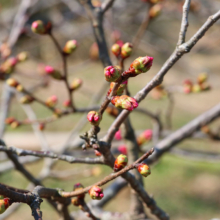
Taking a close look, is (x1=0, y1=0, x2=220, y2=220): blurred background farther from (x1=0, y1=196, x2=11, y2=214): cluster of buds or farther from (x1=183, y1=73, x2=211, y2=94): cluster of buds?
(x1=0, y1=196, x2=11, y2=214): cluster of buds

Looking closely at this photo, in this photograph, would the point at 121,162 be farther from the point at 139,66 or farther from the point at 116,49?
the point at 116,49

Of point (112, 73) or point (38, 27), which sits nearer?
point (112, 73)

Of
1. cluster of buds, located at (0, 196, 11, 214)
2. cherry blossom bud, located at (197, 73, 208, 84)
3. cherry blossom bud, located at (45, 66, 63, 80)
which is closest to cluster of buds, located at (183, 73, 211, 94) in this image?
cherry blossom bud, located at (197, 73, 208, 84)

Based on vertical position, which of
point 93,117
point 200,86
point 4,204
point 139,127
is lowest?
point 4,204

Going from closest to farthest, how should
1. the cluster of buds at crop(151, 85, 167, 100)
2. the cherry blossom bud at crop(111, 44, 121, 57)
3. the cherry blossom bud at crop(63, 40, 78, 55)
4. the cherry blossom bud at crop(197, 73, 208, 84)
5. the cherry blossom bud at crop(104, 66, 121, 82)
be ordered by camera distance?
the cherry blossom bud at crop(104, 66, 121, 82)
the cherry blossom bud at crop(111, 44, 121, 57)
the cherry blossom bud at crop(63, 40, 78, 55)
the cherry blossom bud at crop(197, 73, 208, 84)
the cluster of buds at crop(151, 85, 167, 100)

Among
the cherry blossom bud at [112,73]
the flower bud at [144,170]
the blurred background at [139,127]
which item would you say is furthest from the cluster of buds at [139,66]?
the blurred background at [139,127]

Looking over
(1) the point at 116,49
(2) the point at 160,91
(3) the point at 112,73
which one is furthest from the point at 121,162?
(2) the point at 160,91

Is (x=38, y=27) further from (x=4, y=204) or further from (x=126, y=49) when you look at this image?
(x=4, y=204)

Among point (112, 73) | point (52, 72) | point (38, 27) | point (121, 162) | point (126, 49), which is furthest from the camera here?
point (52, 72)

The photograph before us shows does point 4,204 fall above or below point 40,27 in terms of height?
below

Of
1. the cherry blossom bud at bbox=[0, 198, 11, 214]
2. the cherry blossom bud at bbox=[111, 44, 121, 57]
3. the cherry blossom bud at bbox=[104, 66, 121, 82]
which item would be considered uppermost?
the cherry blossom bud at bbox=[111, 44, 121, 57]

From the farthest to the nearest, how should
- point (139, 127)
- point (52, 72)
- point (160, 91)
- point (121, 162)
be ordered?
point (139, 127) → point (160, 91) → point (52, 72) → point (121, 162)

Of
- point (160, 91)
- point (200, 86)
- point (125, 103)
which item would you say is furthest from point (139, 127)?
point (125, 103)

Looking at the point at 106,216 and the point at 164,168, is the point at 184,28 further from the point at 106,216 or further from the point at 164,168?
the point at 164,168
